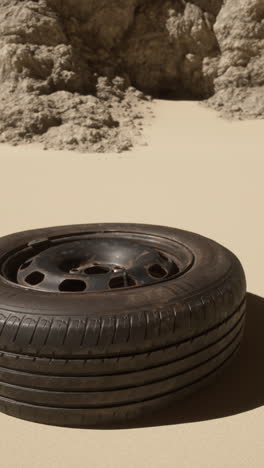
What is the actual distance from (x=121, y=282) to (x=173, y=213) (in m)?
3.28

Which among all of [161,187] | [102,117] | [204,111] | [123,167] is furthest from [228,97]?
[161,187]

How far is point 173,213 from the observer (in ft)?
19.6

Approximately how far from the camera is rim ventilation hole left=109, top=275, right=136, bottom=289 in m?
2.74

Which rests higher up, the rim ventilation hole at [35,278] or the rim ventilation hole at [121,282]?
the rim ventilation hole at [121,282]

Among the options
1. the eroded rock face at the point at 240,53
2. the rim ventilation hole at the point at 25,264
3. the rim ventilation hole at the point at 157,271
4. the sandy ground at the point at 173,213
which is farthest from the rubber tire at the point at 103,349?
the eroded rock face at the point at 240,53

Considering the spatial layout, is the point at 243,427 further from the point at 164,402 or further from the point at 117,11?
the point at 117,11

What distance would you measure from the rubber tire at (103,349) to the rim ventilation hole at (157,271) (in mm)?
449

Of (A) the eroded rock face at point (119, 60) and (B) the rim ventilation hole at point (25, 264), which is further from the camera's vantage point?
(A) the eroded rock face at point (119, 60)

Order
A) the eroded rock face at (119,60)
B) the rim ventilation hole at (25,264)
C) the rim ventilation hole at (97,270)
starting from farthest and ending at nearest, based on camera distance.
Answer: the eroded rock face at (119,60) → the rim ventilation hole at (97,270) → the rim ventilation hole at (25,264)

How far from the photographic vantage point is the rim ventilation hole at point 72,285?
8.86ft

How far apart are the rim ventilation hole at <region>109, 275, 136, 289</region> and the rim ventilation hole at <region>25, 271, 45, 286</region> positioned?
0.45 metres

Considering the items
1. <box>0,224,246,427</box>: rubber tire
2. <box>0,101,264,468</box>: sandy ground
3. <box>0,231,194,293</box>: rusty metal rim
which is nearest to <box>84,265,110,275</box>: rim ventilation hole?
<box>0,231,194,293</box>: rusty metal rim

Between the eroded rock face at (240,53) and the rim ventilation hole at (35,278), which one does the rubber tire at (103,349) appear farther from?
the eroded rock face at (240,53)

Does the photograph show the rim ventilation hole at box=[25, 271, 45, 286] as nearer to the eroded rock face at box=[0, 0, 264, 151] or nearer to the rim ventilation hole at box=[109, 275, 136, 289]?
the rim ventilation hole at box=[109, 275, 136, 289]
